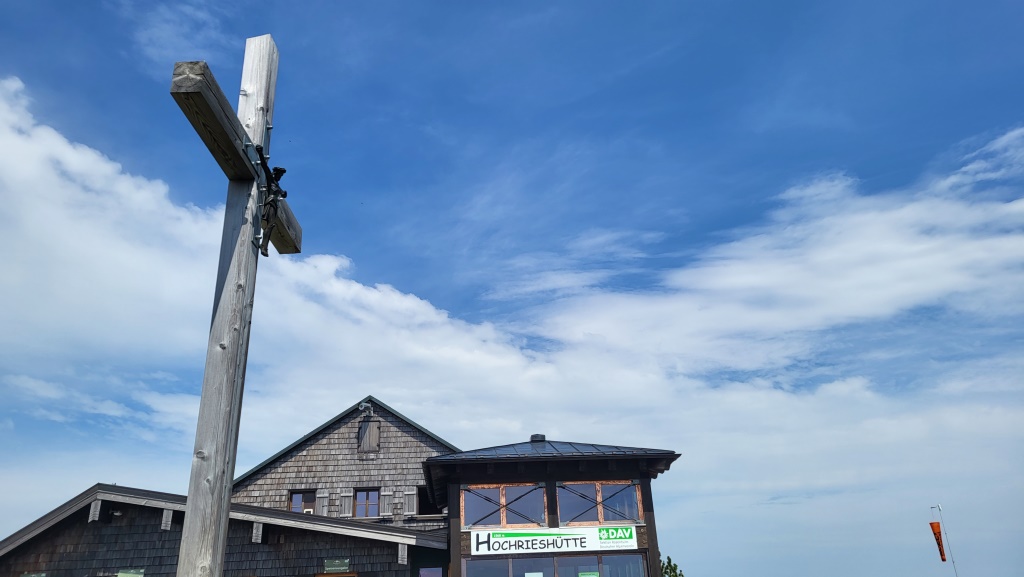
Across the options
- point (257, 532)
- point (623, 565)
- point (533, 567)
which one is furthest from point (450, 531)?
point (257, 532)

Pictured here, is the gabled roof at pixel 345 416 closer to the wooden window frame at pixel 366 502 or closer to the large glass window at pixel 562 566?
the wooden window frame at pixel 366 502

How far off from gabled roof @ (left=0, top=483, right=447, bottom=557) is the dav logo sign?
197 inches

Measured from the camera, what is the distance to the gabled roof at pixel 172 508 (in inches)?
641

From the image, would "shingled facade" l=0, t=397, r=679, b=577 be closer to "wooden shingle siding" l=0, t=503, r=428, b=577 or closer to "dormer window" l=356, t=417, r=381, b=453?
"wooden shingle siding" l=0, t=503, r=428, b=577

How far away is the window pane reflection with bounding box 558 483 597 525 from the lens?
18062 millimetres

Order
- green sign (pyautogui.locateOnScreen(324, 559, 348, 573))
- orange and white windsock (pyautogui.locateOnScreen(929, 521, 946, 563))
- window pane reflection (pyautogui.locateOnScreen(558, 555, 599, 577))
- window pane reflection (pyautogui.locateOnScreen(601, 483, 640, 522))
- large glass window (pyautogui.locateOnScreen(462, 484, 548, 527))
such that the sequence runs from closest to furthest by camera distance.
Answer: green sign (pyautogui.locateOnScreen(324, 559, 348, 573)) < window pane reflection (pyautogui.locateOnScreen(558, 555, 599, 577)) < large glass window (pyautogui.locateOnScreen(462, 484, 548, 527)) < window pane reflection (pyautogui.locateOnScreen(601, 483, 640, 522)) < orange and white windsock (pyautogui.locateOnScreen(929, 521, 946, 563))

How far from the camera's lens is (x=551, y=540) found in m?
17.6

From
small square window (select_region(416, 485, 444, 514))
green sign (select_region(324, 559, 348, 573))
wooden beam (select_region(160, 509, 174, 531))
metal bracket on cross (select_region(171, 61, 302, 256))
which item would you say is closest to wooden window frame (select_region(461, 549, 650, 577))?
green sign (select_region(324, 559, 348, 573))

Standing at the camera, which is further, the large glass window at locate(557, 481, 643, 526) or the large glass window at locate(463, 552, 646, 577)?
the large glass window at locate(557, 481, 643, 526)

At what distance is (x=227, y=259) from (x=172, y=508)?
1516 centimetres

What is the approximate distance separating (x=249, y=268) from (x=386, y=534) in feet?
47.1

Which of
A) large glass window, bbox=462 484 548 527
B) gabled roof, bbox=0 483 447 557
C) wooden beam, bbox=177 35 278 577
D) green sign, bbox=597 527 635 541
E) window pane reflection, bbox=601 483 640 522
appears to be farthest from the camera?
window pane reflection, bbox=601 483 640 522

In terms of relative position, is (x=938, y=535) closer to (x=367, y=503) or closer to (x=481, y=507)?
(x=481, y=507)

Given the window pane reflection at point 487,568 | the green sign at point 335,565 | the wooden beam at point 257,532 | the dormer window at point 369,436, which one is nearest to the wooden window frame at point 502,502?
the window pane reflection at point 487,568
